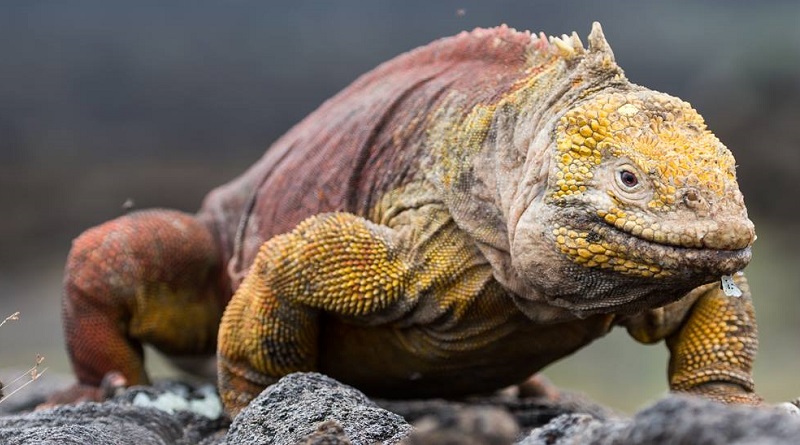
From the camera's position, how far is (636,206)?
15.2 ft

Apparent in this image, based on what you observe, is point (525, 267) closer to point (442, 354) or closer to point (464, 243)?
point (464, 243)

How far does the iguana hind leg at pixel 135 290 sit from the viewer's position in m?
7.70

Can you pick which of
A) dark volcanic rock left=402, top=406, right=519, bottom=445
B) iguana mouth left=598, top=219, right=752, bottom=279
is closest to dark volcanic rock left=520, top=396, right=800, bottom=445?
dark volcanic rock left=402, top=406, right=519, bottom=445

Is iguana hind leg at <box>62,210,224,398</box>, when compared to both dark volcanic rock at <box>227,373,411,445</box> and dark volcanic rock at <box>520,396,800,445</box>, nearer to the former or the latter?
dark volcanic rock at <box>227,373,411,445</box>

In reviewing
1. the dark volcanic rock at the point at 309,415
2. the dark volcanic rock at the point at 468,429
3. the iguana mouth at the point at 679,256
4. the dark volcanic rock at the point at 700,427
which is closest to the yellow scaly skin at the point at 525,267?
the iguana mouth at the point at 679,256

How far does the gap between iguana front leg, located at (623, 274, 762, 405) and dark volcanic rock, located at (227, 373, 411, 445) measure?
6.24ft

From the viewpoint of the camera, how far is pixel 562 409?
7457 millimetres

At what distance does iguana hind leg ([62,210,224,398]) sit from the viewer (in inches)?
303

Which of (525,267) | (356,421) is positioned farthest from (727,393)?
(356,421)

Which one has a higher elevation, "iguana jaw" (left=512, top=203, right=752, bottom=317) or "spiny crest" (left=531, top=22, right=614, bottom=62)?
"spiny crest" (left=531, top=22, right=614, bottom=62)

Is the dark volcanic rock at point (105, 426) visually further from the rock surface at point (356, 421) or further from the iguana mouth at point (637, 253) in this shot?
the iguana mouth at point (637, 253)

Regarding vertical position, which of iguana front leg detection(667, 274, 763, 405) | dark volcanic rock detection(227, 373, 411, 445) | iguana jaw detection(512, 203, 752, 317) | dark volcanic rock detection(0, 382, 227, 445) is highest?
iguana jaw detection(512, 203, 752, 317)

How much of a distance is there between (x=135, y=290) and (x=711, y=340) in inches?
147

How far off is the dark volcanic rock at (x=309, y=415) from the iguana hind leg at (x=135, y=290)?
2.92 m
